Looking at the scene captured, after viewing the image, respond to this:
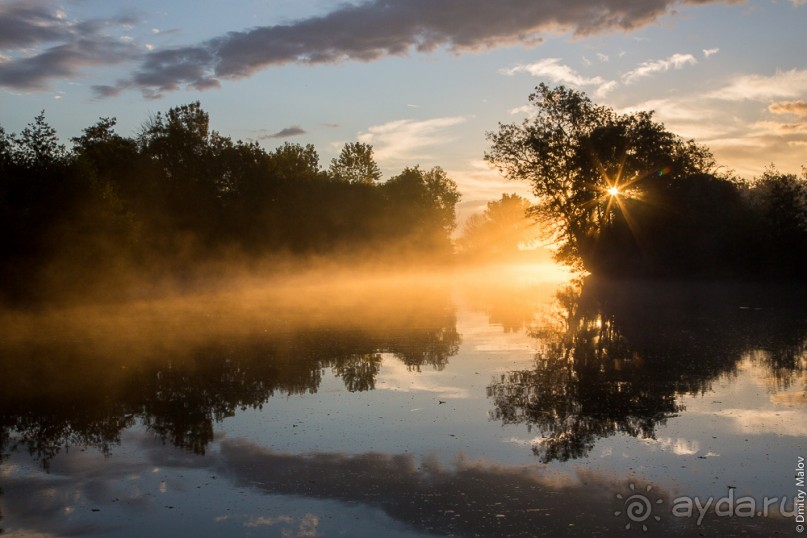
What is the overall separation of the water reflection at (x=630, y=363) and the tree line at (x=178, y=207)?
107ft

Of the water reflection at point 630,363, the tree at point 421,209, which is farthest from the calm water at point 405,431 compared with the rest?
the tree at point 421,209

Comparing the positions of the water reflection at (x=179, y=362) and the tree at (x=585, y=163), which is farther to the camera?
the tree at (x=585, y=163)

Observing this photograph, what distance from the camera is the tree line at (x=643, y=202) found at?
5806 centimetres

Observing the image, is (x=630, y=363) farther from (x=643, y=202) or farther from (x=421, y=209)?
(x=421, y=209)

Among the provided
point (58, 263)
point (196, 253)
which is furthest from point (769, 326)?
point (196, 253)

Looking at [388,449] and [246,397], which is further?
[246,397]

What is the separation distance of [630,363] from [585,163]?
48.9m

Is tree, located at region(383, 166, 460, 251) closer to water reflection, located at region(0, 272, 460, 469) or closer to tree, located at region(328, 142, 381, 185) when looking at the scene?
tree, located at region(328, 142, 381, 185)

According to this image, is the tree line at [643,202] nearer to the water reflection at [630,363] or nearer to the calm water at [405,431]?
the water reflection at [630,363]

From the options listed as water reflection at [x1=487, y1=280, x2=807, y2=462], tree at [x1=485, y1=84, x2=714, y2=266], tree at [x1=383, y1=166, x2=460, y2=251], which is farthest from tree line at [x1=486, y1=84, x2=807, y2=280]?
tree at [x1=383, y1=166, x2=460, y2=251]

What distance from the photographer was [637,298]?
140 ft

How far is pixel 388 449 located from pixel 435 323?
19.0m

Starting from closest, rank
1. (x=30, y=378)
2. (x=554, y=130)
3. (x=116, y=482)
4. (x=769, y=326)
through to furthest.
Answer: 1. (x=116, y=482)
2. (x=30, y=378)
3. (x=769, y=326)
4. (x=554, y=130)

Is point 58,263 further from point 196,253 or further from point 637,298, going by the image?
point 637,298
